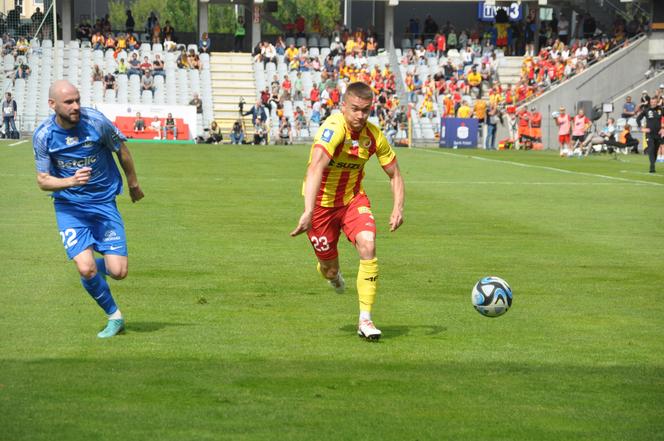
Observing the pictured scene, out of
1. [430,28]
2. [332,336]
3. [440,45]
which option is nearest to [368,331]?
[332,336]

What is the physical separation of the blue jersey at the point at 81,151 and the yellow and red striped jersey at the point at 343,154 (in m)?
1.65

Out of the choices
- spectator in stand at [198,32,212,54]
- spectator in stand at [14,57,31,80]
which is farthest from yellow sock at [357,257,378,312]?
spectator in stand at [198,32,212,54]

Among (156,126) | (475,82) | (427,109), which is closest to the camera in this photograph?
(156,126)

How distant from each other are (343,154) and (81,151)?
6.90 ft

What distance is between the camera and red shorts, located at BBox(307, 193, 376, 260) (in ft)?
32.0

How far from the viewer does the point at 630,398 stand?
24.3ft

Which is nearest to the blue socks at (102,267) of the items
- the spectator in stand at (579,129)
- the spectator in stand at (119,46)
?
the spectator in stand at (579,129)

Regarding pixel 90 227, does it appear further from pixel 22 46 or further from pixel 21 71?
pixel 22 46

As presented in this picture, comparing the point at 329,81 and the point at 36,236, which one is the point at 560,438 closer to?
the point at 36,236

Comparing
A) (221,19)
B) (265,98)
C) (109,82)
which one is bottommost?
(265,98)

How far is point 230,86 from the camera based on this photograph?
59875 mm

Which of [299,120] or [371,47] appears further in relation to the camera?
[371,47]

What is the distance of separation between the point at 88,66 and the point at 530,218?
141ft

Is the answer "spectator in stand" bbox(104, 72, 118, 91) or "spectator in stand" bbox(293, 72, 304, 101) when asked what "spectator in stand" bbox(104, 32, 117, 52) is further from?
"spectator in stand" bbox(293, 72, 304, 101)
